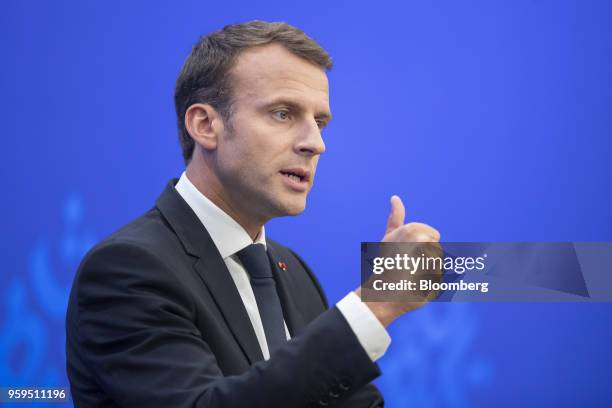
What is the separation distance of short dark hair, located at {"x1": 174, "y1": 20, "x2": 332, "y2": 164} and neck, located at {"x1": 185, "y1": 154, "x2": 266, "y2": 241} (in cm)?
13

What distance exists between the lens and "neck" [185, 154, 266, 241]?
1.62m

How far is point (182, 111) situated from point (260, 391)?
90cm

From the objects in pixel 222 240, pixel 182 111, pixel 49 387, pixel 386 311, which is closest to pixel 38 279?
pixel 49 387

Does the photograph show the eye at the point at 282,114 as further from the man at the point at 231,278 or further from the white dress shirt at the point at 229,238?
the white dress shirt at the point at 229,238

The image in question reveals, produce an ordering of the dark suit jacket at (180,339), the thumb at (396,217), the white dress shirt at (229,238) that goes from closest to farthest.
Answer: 1. the dark suit jacket at (180,339)
2. the thumb at (396,217)
3. the white dress shirt at (229,238)

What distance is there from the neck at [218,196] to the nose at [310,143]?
0.20 meters

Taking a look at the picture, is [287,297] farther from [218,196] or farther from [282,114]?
[282,114]

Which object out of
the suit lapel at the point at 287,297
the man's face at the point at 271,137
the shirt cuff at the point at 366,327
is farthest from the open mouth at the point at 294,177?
the shirt cuff at the point at 366,327

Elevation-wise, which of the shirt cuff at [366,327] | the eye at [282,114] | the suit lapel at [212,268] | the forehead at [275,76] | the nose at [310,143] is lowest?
the shirt cuff at [366,327]

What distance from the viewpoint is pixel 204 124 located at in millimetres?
1685

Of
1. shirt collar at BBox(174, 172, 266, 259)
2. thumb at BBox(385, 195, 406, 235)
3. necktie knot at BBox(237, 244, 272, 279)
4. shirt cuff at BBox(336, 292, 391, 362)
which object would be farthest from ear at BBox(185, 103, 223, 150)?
shirt cuff at BBox(336, 292, 391, 362)

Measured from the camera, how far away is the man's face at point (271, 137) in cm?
155

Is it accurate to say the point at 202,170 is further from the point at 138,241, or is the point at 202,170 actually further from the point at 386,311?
the point at 386,311

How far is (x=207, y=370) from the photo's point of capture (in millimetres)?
1181
